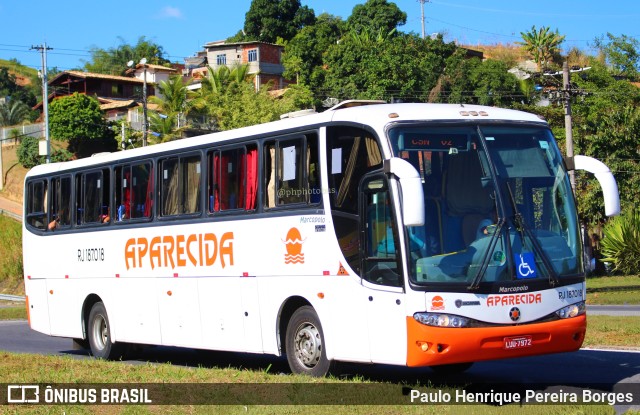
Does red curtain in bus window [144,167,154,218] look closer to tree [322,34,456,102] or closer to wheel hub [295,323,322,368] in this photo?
wheel hub [295,323,322,368]

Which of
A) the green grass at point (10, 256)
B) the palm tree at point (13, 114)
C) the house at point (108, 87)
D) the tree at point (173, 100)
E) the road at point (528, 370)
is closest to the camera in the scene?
the road at point (528, 370)

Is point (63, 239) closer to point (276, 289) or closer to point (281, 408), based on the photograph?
point (276, 289)

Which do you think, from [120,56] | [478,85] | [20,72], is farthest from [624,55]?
[20,72]

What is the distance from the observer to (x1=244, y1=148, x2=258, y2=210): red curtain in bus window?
1365 cm

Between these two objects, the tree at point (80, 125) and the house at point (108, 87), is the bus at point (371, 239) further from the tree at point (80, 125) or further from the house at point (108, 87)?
the house at point (108, 87)

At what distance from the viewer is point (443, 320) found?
10398 mm

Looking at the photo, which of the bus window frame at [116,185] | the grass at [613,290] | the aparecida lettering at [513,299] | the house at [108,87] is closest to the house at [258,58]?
the house at [108,87]

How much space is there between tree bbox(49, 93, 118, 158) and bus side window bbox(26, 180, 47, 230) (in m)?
51.7

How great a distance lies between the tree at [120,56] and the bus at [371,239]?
97.3 meters

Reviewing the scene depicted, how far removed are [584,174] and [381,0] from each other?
133 feet

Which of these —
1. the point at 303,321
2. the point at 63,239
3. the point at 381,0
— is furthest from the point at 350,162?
the point at 381,0

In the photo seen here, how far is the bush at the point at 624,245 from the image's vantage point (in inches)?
1180

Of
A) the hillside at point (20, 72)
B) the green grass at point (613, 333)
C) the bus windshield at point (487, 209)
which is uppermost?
the hillside at point (20, 72)

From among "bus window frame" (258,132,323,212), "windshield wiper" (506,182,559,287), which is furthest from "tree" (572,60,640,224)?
"windshield wiper" (506,182,559,287)
